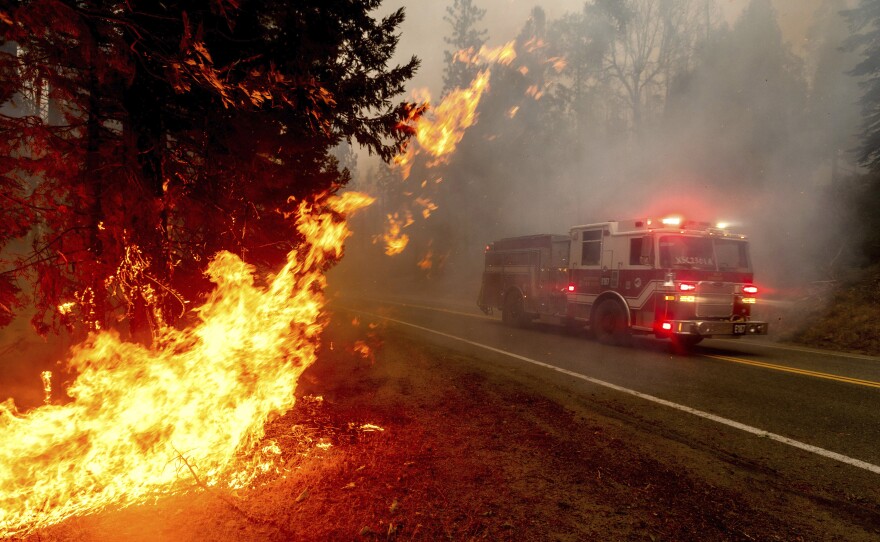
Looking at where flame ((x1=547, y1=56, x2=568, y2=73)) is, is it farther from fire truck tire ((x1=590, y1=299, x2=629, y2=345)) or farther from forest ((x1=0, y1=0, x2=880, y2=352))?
fire truck tire ((x1=590, y1=299, x2=629, y2=345))

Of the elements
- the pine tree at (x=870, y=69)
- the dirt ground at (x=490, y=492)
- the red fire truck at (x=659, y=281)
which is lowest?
the dirt ground at (x=490, y=492)

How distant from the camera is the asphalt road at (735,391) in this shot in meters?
4.82

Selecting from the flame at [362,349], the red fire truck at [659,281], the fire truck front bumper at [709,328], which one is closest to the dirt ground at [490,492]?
the flame at [362,349]

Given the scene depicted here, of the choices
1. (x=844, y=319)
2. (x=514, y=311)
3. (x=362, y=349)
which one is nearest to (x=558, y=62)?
(x=514, y=311)

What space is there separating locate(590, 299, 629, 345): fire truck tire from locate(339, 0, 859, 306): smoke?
14.9 m

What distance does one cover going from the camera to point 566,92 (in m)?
35.7

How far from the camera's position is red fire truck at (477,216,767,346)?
33.5 feet

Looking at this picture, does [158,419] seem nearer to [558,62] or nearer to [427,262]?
[558,62]

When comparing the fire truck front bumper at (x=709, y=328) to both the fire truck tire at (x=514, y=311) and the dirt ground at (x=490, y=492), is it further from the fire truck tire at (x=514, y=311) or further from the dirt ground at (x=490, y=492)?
the fire truck tire at (x=514, y=311)

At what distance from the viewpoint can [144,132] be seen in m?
6.23

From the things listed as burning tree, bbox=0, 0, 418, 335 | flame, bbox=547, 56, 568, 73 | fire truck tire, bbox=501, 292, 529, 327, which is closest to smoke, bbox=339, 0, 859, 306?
flame, bbox=547, 56, 568, 73

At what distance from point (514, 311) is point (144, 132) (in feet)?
38.1

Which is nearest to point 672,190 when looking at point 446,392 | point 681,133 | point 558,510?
point 681,133

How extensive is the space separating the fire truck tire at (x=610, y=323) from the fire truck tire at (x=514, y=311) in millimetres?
3273
